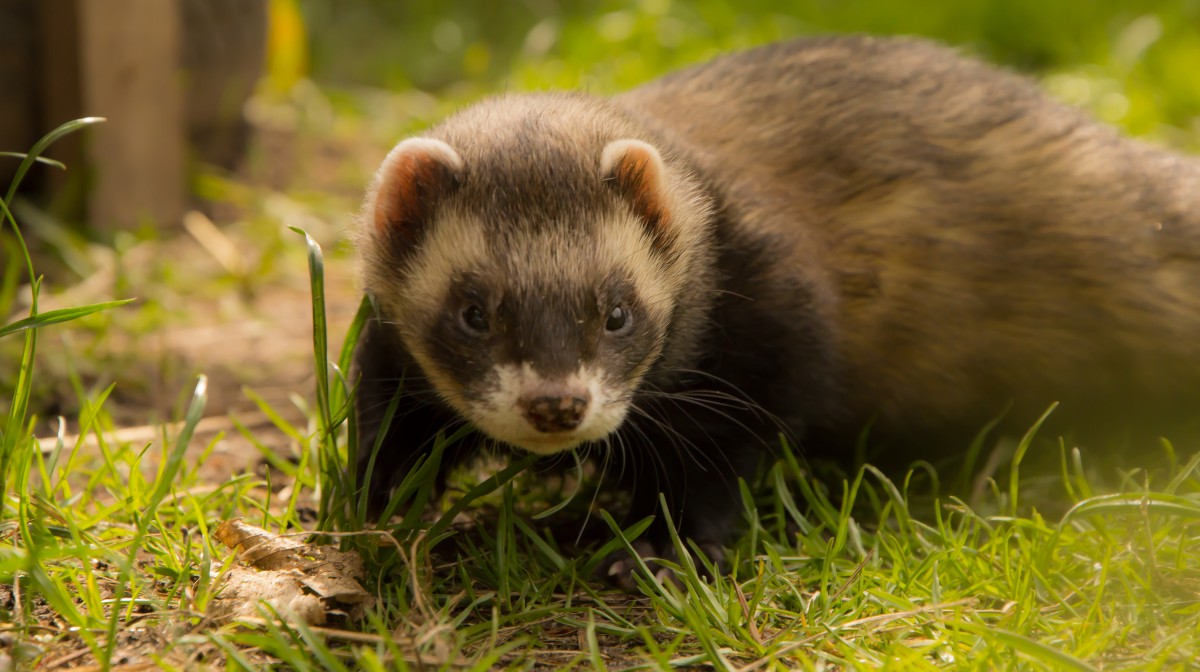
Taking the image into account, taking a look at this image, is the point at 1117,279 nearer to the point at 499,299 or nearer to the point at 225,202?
the point at 499,299

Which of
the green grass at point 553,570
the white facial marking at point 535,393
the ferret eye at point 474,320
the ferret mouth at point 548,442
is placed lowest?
the green grass at point 553,570

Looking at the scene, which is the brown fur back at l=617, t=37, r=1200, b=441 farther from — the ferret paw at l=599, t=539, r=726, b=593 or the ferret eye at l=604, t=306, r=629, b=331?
the ferret eye at l=604, t=306, r=629, b=331

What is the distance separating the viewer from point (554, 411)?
305cm

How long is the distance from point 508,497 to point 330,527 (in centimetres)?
52

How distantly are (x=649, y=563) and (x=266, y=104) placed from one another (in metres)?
5.53

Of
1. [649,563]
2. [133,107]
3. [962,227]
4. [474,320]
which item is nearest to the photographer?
[474,320]

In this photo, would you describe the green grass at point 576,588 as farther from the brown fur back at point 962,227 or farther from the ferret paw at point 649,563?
the brown fur back at point 962,227

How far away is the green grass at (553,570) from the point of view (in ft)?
9.74

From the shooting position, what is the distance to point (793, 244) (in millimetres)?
4016

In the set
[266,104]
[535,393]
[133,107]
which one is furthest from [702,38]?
[535,393]

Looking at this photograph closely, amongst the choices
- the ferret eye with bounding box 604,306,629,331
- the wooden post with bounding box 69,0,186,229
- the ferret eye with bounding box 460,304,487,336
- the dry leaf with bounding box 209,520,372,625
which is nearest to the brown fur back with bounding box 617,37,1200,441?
the ferret eye with bounding box 604,306,629,331

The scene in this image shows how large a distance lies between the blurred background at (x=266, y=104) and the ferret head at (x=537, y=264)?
708 millimetres

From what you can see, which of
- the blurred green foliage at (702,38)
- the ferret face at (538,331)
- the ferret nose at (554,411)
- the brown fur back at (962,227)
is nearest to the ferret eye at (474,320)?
the ferret face at (538,331)

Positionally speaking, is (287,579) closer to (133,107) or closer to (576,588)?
(576,588)
